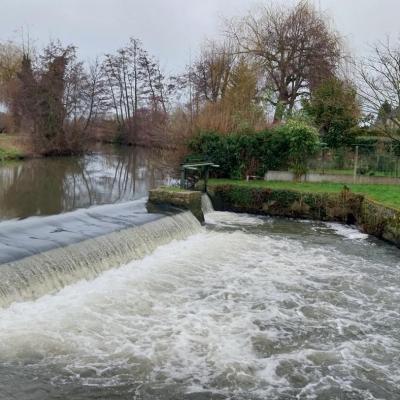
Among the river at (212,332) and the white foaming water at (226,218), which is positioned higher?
the white foaming water at (226,218)

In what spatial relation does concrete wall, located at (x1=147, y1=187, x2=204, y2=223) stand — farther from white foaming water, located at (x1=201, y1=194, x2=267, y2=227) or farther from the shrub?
the shrub

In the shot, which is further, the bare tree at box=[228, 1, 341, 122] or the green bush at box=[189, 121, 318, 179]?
the bare tree at box=[228, 1, 341, 122]

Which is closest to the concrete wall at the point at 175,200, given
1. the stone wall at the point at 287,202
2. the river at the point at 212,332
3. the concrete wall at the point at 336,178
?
the stone wall at the point at 287,202

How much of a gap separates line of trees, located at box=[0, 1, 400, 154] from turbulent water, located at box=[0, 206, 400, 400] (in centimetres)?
1077

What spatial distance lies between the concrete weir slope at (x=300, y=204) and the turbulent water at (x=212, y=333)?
A: 382 centimetres

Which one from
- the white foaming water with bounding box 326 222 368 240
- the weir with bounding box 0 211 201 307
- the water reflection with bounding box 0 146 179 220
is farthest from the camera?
the water reflection with bounding box 0 146 179 220

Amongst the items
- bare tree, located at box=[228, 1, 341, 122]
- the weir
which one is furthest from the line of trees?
the weir

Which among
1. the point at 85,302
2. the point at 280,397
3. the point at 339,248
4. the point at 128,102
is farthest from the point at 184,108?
the point at 128,102

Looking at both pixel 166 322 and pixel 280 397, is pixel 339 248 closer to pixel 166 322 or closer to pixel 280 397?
pixel 166 322

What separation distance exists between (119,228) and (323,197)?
7.54 meters

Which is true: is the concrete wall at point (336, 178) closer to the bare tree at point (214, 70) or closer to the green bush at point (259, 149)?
the green bush at point (259, 149)

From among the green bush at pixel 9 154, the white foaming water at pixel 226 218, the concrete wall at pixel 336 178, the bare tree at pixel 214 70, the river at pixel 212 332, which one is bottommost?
the river at pixel 212 332

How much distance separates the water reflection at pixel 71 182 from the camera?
16172 millimetres

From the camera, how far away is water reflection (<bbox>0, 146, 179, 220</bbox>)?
1617 centimetres
